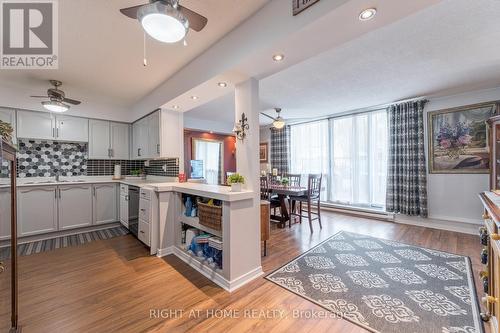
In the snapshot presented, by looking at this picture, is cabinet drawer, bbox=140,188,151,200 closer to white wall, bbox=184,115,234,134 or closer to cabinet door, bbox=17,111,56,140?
cabinet door, bbox=17,111,56,140

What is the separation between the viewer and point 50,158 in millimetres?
3721

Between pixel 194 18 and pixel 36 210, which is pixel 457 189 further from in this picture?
pixel 36 210

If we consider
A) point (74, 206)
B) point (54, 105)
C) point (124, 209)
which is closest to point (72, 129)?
point (54, 105)

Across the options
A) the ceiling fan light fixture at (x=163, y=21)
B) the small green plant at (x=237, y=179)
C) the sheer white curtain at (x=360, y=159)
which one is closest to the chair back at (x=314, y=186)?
the sheer white curtain at (x=360, y=159)

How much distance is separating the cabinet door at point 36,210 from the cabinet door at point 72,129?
99cm

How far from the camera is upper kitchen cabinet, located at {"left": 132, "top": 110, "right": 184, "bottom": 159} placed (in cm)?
338

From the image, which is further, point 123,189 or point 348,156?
point 348,156

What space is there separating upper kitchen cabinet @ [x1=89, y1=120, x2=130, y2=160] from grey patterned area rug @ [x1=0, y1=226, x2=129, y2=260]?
1.48 m

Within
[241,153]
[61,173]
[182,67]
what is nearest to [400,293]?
[241,153]

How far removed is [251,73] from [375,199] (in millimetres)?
4097

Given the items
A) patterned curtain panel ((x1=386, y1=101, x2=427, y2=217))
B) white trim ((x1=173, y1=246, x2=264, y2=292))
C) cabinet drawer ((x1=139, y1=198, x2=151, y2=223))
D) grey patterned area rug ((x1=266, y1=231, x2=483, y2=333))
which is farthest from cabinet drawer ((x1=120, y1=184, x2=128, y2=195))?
patterned curtain panel ((x1=386, y1=101, x2=427, y2=217))

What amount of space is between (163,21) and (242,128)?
3.93ft

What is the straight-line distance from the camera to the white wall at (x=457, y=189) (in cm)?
335

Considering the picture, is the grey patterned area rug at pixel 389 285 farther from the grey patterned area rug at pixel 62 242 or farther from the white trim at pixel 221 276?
the grey patterned area rug at pixel 62 242
